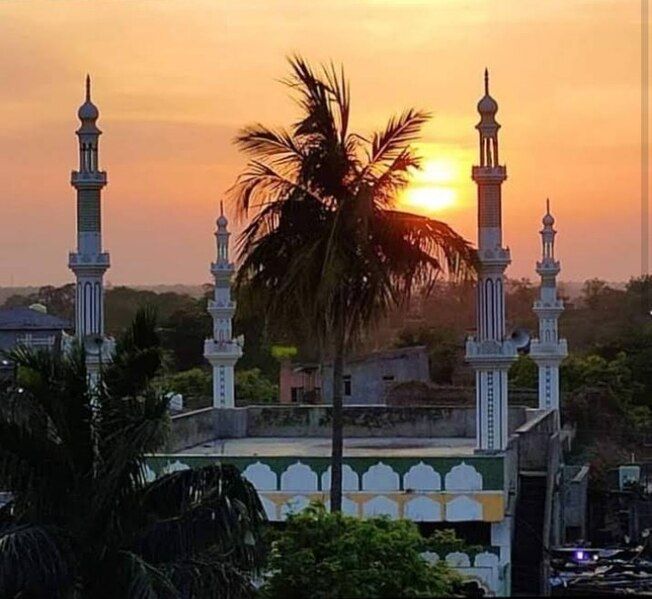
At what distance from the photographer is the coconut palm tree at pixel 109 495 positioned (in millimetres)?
15359

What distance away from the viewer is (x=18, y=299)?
10856 centimetres

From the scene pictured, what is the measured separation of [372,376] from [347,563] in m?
37.6

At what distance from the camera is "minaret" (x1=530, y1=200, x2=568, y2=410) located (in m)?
37.2

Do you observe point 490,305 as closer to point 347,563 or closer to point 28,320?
point 347,563

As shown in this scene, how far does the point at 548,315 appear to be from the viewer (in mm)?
37594

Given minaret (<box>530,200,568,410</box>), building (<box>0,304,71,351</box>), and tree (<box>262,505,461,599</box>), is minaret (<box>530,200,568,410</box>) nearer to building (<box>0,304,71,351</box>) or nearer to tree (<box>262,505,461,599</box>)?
tree (<box>262,505,461,599</box>)

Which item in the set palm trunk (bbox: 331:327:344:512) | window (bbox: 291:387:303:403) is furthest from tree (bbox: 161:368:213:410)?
palm trunk (bbox: 331:327:344:512)

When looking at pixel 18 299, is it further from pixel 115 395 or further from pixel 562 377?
pixel 115 395

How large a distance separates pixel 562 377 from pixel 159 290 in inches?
1616

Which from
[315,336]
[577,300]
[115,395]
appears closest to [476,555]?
[315,336]

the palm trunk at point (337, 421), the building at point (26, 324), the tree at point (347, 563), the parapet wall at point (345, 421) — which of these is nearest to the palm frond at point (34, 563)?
the tree at point (347, 563)

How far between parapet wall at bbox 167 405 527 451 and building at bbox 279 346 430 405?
13.9 meters

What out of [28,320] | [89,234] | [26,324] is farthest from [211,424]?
[28,320]

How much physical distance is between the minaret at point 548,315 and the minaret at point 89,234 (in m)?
13.1
